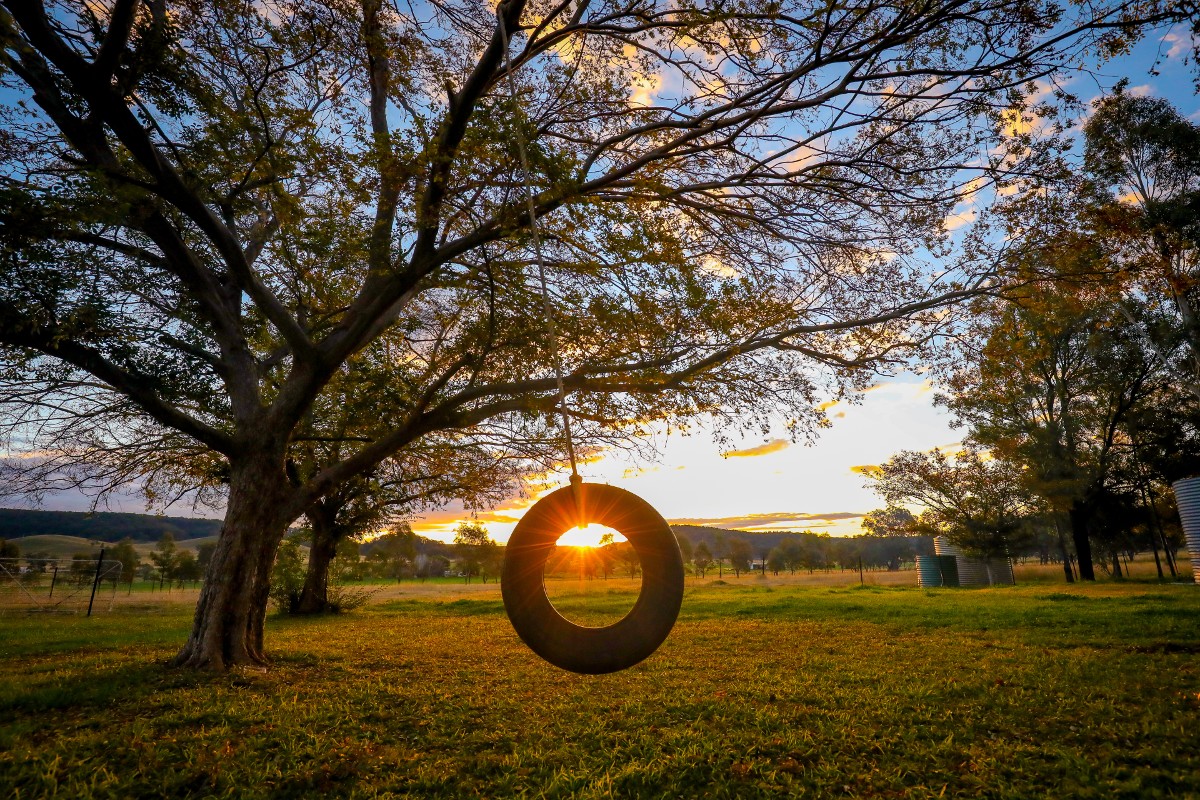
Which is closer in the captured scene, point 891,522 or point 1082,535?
point 1082,535

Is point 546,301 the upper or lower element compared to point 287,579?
upper

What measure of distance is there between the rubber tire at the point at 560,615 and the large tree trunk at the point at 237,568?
7.01 meters

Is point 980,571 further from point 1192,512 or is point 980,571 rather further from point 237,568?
point 237,568

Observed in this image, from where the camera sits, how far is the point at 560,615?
3420mm

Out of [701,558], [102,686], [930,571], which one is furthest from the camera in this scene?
[701,558]

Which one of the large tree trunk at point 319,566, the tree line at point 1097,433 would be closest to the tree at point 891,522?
the tree line at point 1097,433

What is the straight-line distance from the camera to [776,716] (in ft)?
19.9

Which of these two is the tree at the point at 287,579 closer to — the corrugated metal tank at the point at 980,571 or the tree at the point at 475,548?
the tree at the point at 475,548

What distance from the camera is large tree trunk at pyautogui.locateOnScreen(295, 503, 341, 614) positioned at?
66.6 feet

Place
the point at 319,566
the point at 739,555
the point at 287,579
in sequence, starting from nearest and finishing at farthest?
the point at 319,566 → the point at 287,579 → the point at 739,555

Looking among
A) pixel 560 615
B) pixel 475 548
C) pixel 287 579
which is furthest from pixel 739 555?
pixel 560 615

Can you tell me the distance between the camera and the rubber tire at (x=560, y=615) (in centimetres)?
336

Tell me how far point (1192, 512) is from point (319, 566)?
3247 centimetres

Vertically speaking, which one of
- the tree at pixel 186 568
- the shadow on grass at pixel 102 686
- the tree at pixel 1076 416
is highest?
the tree at pixel 1076 416
